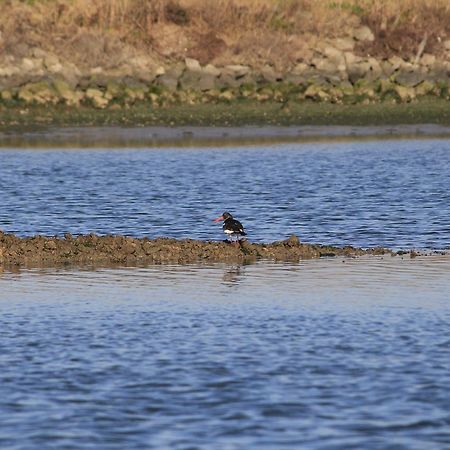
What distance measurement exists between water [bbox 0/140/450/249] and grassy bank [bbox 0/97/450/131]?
8.63 ft

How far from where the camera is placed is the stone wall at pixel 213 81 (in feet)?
130

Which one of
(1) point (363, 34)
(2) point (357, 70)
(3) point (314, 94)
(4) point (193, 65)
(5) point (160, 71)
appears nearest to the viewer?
(3) point (314, 94)

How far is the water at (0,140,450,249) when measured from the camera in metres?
20.0

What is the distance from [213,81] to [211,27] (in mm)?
3216

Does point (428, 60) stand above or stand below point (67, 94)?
above

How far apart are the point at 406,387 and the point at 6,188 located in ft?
54.9

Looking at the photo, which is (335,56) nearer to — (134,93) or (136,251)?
(134,93)

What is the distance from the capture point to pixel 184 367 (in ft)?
36.9

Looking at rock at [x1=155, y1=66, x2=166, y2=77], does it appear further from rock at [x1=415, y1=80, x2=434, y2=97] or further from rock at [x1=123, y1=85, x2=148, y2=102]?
rock at [x1=415, y1=80, x2=434, y2=97]

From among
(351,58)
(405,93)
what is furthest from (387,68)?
(405,93)

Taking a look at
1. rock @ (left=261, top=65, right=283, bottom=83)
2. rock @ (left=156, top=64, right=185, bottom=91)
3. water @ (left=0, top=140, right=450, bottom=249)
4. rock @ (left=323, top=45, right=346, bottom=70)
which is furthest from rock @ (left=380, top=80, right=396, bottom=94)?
water @ (left=0, top=140, right=450, bottom=249)

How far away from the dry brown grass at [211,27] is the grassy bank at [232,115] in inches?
153

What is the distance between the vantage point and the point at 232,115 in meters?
38.4

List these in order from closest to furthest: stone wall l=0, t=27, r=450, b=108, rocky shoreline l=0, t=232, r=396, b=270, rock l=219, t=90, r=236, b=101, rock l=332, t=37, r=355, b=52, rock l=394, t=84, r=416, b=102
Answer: rocky shoreline l=0, t=232, r=396, b=270, stone wall l=0, t=27, r=450, b=108, rock l=219, t=90, r=236, b=101, rock l=394, t=84, r=416, b=102, rock l=332, t=37, r=355, b=52
